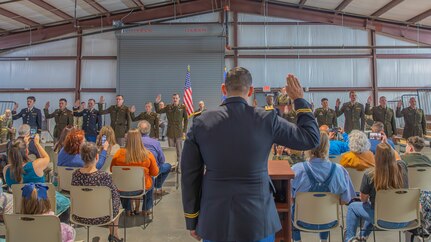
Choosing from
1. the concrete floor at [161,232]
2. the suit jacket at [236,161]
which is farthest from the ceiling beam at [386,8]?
the suit jacket at [236,161]

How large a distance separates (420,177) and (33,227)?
11.4ft

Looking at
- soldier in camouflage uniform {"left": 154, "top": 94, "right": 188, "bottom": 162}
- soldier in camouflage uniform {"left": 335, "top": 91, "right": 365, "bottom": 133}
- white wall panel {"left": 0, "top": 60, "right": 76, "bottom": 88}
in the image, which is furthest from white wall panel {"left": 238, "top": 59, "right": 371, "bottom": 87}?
white wall panel {"left": 0, "top": 60, "right": 76, "bottom": 88}

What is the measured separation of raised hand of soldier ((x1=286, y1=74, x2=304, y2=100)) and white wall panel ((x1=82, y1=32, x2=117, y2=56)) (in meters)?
10.6

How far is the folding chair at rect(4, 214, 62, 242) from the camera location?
2059 mm

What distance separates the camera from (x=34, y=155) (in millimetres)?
4164

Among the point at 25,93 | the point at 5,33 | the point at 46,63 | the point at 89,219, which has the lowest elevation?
the point at 89,219

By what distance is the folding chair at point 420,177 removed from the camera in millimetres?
3142

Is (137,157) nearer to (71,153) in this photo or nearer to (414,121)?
(71,153)

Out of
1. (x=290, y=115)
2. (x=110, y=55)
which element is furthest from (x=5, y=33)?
(x=290, y=115)

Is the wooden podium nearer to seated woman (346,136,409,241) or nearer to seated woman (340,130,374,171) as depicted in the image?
seated woman (346,136,409,241)

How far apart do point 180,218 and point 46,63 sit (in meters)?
9.70

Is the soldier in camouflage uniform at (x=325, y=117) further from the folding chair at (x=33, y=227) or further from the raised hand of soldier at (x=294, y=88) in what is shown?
the folding chair at (x=33, y=227)

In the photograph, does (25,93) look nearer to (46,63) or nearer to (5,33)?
(46,63)

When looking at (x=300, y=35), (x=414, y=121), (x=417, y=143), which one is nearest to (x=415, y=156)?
(x=417, y=143)
